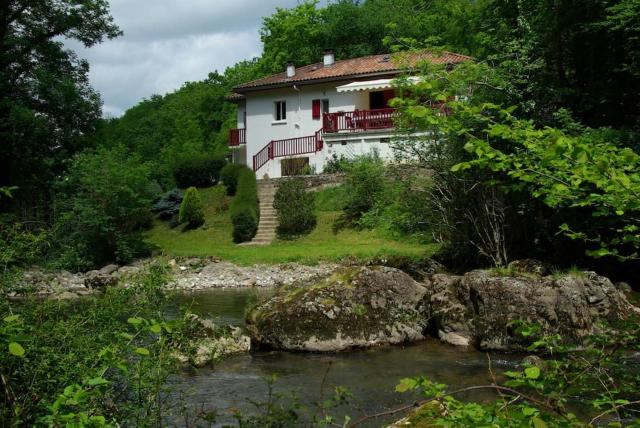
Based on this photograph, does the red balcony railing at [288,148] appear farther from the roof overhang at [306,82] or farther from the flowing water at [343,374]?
the flowing water at [343,374]

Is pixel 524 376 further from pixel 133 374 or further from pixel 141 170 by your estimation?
pixel 141 170

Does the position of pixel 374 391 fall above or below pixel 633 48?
below

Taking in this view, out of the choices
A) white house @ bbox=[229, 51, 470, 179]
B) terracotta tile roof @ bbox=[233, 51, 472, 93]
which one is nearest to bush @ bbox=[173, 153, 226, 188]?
white house @ bbox=[229, 51, 470, 179]

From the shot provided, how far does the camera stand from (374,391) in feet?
28.8

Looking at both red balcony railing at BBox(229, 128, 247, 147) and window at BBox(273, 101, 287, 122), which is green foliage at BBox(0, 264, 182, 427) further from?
red balcony railing at BBox(229, 128, 247, 147)

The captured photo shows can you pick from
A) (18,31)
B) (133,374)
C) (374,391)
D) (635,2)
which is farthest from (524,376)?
(18,31)

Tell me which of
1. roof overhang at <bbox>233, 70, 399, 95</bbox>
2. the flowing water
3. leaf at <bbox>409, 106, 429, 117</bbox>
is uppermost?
roof overhang at <bbox>233, 70, 399, 95</bbox>

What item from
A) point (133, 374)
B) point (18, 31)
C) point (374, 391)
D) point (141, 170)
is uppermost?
point (18, 31)

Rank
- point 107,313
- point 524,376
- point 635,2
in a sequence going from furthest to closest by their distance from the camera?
point 635,2 < point 107,313 < point 524,376

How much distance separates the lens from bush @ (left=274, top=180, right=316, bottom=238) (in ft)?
98.1

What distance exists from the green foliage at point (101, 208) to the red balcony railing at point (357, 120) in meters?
11.9

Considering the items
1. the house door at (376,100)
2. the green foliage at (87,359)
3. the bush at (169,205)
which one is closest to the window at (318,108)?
the house door at (376,100)

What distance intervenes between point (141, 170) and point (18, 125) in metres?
5.74

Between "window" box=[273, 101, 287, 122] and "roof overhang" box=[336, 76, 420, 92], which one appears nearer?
"roof overhang" box=[336, 76, 420, 92]
